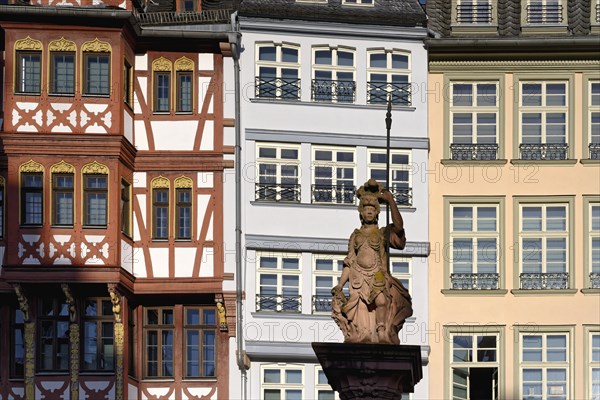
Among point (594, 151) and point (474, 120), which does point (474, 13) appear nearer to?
point (474, 120)

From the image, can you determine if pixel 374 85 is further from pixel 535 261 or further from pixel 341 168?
pixel 535 261

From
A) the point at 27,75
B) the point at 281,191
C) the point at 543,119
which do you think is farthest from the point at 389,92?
the point at 27,75

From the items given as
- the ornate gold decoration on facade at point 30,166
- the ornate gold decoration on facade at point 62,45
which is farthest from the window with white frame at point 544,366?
the ornate gold decoration on facade at point 62,45

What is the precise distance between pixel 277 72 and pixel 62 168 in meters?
5.89

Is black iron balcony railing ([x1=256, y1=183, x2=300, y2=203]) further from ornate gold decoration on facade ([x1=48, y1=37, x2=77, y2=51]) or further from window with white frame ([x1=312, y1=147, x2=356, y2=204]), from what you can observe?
ornate gold decoration on facade ([x1=48, y1=37, x2=77, y2=51])

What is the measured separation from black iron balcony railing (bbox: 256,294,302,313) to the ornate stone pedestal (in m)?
21.7

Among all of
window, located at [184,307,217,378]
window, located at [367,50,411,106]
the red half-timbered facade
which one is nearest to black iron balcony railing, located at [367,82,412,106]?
window, located at [367,50,411,106]

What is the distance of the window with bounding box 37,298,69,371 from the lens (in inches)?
2013

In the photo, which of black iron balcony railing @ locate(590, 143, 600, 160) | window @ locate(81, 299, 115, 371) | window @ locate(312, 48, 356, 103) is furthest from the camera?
black iron balcony railing @ locate(590, 143, 600, 160)

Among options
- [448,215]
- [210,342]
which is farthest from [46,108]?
[448,215]

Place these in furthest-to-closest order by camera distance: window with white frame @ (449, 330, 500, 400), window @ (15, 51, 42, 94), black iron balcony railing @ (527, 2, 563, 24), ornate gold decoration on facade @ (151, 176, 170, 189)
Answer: black iron balcony railing @ (527, 2, 563, 24), window with white frame @ (449, 330, 500, 400), ornate gold decoration on facade @ (151, 176, 170, 189), window @ (15, 51, 42, 94)

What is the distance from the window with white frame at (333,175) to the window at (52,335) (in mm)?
6671

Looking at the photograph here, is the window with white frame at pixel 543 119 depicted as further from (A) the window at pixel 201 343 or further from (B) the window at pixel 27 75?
(B) the window at pixel 27 75

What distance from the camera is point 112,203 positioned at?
50500 mm
